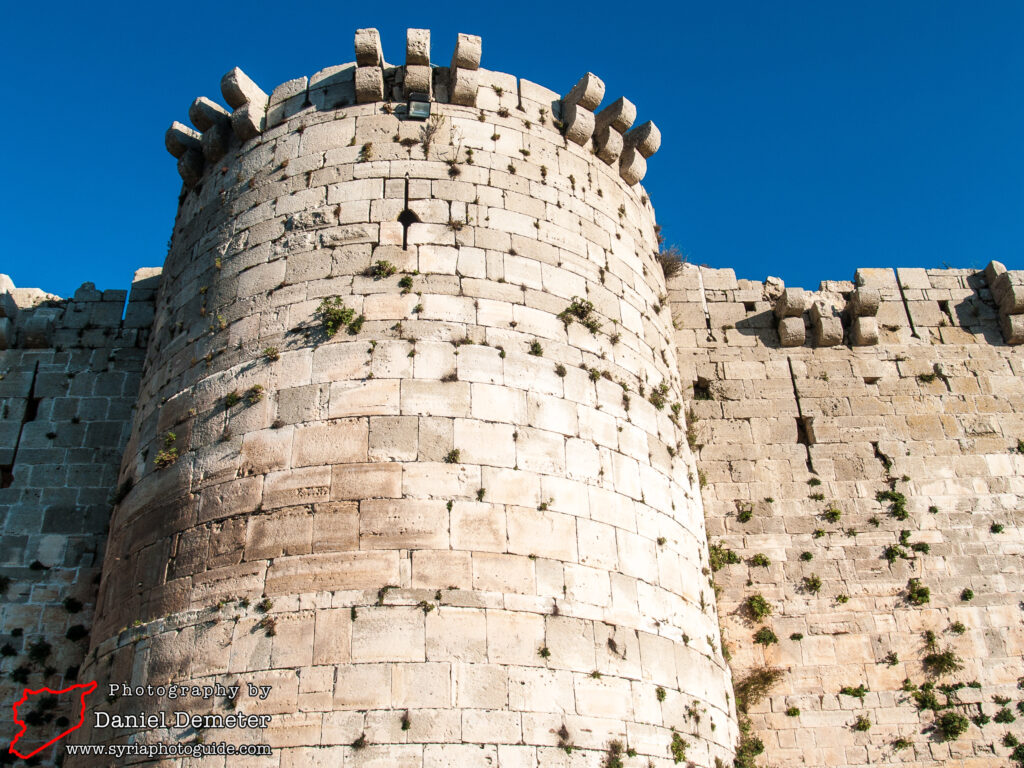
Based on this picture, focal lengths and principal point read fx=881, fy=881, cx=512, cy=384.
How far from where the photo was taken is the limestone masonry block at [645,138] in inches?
451

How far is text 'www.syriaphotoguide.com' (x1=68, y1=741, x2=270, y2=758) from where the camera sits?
20.9 feet

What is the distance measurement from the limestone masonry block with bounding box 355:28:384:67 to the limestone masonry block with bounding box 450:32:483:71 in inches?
33.8

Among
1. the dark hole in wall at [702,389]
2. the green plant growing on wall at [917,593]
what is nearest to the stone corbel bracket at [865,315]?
the dark hole in wall at [702,389]

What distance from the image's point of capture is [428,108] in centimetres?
977

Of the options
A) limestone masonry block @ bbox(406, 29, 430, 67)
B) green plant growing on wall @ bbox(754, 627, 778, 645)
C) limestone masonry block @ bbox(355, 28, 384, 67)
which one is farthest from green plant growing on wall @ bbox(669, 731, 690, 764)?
limestone masonry block @ bbox(355, 28, 384, 67)

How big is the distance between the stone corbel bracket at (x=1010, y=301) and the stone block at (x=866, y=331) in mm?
1942

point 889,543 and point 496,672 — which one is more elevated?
point 889,543

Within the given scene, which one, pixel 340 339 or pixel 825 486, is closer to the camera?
pixel 340 339

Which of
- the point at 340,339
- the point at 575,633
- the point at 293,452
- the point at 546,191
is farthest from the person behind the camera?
the point at 546,191

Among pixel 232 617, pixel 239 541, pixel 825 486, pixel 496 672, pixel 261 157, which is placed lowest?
pixel 496 672

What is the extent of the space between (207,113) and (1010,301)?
10.9m

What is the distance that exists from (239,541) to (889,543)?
7.53 meters

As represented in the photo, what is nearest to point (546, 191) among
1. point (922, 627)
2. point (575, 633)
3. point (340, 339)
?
point (340, 339)

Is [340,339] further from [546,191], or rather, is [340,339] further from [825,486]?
[825,486]
